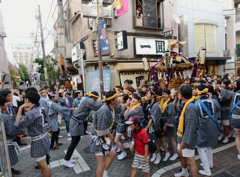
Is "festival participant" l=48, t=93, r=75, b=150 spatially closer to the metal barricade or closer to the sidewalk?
the sidewalk

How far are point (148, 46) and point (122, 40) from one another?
9.99ft

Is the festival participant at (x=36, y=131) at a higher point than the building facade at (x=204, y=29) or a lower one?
lower

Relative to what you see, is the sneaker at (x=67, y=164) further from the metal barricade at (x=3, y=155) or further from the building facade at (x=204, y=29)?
the building facade at (x=204, y=29)

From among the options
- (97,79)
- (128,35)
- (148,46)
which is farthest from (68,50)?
(148,46)

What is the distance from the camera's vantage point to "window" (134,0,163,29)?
41.8 feet

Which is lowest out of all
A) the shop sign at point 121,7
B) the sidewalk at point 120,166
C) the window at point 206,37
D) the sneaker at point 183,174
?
the sidewalk at point 120,166

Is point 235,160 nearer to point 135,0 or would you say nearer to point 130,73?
point 130,73

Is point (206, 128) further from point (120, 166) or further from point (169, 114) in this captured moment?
point (120, 166)

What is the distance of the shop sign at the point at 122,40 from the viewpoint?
439 inches

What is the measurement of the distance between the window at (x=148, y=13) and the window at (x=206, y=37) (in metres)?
4.30

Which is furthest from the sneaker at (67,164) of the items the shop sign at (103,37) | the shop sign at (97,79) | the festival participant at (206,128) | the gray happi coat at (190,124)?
the shop sign at (103,37)

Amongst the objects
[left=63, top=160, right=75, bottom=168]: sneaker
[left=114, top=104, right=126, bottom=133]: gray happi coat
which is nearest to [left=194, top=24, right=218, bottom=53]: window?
[left=114, top=104, right=126, bottom=133]: gray happi coat

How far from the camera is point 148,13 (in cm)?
1309

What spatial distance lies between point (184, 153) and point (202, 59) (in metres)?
7.73
